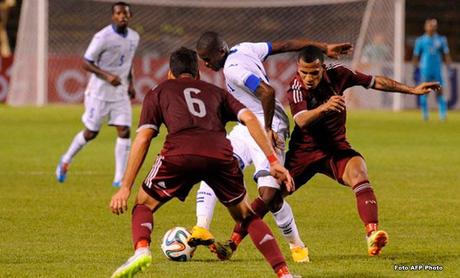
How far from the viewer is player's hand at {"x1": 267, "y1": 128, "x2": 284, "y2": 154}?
30.9 feet

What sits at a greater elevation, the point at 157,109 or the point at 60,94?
the point at 157,109

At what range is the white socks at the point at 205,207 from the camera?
9.57 m

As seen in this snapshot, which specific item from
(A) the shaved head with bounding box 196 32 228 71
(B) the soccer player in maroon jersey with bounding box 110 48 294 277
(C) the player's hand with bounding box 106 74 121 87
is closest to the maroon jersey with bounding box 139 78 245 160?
(B) the soccer player in maroon jersey with bounding box 110 48 294 277

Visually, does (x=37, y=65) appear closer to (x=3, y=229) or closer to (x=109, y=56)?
(x=109, y=56)

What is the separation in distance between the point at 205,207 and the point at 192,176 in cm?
170

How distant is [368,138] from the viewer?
78.5 ft

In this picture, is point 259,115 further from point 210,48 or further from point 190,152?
point 190,152

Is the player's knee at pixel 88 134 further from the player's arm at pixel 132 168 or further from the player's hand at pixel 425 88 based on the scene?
the player's arm at pixel 132 168

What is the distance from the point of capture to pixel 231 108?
785cm

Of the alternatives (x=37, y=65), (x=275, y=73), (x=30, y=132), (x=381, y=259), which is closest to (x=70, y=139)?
(x=30, y=132)

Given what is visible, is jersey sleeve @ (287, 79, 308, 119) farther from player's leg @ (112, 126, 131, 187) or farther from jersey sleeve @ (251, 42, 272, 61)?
player's leg @ (112, 126, 131, 187)

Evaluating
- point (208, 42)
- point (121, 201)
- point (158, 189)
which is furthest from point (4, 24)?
point (121, 201)

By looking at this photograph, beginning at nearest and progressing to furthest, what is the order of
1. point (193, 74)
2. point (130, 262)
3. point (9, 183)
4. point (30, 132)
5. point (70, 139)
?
point (130, 262), point (193, 74), point (9, 183), point (70, 139), point (30, 132)

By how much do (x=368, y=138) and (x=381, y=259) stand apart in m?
14.7
